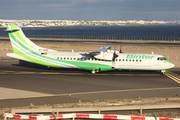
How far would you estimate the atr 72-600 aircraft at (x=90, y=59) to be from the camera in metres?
34.7

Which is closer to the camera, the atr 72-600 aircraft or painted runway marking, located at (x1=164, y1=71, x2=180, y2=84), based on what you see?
painted runway marking, located at (x1=164, y1=71, x2=180, y2=84)

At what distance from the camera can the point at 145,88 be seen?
88.8ft

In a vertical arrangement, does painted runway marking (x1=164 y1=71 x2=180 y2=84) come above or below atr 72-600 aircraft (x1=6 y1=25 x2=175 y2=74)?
below

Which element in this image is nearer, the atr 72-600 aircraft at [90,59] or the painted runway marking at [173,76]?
the painted runway marking at [173,76]

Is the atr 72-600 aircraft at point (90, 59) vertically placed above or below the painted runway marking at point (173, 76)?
above

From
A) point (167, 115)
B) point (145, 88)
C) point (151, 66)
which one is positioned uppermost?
point (151, 66)

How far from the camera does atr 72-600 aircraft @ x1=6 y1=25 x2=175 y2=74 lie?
34.7 m

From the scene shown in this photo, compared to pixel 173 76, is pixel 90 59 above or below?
above

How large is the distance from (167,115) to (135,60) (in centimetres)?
1866

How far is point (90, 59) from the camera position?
35812 millimetres

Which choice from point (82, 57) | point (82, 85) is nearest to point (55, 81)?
point (82, 85)

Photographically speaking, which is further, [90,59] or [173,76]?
[90,59]

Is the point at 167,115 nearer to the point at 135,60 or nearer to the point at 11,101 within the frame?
the point at 11,101

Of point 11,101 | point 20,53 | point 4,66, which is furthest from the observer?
point 4,66
